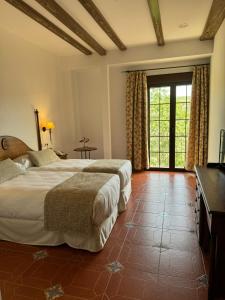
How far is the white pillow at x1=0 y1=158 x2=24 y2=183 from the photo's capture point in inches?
117

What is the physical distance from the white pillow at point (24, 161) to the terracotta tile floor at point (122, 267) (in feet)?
4.82

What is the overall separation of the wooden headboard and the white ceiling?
1.85 m

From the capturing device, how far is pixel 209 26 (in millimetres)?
3473

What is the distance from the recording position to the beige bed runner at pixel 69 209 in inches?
84.0

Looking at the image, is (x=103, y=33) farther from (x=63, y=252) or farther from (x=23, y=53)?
(x=63, y=252)

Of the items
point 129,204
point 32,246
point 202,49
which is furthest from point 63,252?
point 202,49

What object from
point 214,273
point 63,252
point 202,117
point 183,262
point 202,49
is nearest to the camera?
point 214,273

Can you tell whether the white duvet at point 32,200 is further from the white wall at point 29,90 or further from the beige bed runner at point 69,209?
the white wall at point 29,90

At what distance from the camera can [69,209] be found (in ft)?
7.13

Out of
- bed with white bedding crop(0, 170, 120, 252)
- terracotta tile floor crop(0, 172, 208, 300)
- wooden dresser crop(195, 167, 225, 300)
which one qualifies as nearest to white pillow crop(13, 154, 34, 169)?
bed with white bedding crop(0, 170, 120, 252)

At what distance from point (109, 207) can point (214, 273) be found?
1.20 metres

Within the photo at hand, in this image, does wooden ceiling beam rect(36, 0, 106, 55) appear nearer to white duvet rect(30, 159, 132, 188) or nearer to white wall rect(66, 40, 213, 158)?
white wall rect(66, 40, 213, 158)

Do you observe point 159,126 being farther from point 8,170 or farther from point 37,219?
point 37,219

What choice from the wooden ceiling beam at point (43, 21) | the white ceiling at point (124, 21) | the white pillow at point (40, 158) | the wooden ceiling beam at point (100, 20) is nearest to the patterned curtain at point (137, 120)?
the white ceiling at point (124, 21)
